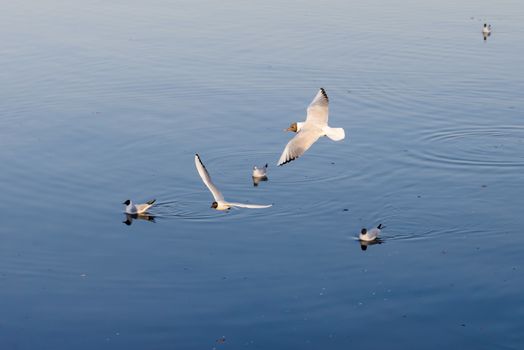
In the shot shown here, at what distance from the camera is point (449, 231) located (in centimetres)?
2072

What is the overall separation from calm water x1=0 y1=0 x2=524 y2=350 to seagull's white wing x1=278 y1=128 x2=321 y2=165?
2.34 metres

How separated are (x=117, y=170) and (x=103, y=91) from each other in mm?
7331

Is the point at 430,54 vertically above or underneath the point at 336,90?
above

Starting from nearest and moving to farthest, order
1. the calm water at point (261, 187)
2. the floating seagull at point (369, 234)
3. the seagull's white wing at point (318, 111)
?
the calm water at point (261, 187)
the seagull's white wing at point (318, 111)
the floating seagull at point (369, 234)

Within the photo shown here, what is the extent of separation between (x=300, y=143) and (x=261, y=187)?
4.49m

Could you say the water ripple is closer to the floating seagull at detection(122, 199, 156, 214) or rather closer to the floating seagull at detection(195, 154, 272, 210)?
the floating seagull at detection(195, 154, 272, 210)

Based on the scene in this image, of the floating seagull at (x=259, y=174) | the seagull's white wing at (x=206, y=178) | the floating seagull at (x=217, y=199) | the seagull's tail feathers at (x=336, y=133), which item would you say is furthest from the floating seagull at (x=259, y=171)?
the seagull's tail feathers at (x=336, y=133)

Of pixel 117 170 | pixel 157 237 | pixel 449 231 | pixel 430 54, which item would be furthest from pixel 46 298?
pixel 430 54

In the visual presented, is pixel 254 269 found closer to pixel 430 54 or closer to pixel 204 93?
pixel 204 93

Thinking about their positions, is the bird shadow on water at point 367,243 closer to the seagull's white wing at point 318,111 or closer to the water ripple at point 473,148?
the seagull's white wing at point 318,111

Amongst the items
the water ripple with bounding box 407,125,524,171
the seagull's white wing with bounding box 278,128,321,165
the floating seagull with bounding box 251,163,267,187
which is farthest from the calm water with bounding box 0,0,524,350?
the seagull's white wing with bounding box 278,128,321,165

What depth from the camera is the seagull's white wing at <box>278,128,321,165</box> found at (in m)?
18.2

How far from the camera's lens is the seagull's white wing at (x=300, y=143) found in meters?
18.2

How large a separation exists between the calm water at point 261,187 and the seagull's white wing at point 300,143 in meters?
2.34
